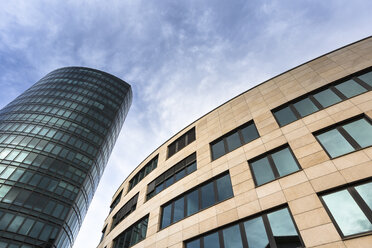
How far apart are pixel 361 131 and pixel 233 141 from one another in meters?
7.57

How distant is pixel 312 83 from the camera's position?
591 inches

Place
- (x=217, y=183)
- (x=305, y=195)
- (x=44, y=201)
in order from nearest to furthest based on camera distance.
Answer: (x=305, y=195) < (x=217, y=183) < (x=44, y=201)

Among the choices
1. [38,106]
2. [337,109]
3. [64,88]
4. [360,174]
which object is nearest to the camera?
[360,174]

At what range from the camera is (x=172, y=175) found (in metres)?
19.0

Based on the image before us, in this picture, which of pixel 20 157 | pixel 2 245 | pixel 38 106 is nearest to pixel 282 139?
pixel 2 245

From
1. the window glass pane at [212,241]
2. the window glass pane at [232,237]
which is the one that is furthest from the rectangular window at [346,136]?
the window glass pane at [212,241]

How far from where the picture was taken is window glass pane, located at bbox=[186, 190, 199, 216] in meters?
14.4

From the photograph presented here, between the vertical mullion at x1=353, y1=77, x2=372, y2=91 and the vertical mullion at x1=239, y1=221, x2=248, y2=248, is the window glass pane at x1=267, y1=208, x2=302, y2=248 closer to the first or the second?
the vertical mullion at x1=239, y1=221, x2=248, y2=248

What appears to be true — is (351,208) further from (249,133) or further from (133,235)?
(133,235)

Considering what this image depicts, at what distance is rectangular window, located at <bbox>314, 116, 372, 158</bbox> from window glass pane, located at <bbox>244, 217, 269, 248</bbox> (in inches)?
196

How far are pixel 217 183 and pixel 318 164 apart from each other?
6220mm

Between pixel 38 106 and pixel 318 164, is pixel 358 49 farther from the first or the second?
pixel 38 106

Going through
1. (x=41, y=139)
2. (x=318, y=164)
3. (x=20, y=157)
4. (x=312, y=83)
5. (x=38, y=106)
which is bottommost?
(x=318, y=164)

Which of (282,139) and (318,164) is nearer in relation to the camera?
(318,164)
